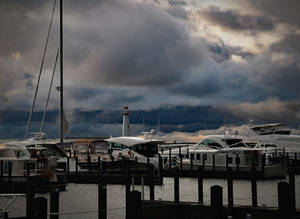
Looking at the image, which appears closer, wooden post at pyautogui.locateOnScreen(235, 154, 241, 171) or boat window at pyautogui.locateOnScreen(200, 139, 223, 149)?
wooden post at pyautogui.locateOnScreen(235, 154, 241, 171)

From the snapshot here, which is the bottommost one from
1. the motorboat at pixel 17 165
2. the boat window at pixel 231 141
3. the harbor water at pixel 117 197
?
Answer: the harbor water at pixel 117 197

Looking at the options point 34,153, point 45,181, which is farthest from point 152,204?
point 34,153

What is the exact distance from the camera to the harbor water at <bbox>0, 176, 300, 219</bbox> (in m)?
28.8

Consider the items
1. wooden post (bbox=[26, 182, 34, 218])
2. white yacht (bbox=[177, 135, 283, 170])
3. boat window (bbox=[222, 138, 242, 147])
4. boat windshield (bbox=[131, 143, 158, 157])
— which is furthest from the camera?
boat window (bbox=[222, 138, 242, 147])

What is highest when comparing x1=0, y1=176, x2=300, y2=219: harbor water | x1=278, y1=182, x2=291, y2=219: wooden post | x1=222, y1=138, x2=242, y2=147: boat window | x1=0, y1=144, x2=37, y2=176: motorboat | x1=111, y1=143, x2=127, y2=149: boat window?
x1=222, y1=138, x2=242, y2=147: boat window

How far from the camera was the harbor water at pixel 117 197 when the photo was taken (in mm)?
28766

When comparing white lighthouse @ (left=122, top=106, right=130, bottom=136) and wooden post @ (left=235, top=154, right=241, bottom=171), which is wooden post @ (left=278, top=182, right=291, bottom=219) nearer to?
wooden post @ (left=235, top=154, right=241, bottom=171)

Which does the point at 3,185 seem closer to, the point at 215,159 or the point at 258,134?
the point at 215,159

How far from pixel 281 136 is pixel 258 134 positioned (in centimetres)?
497

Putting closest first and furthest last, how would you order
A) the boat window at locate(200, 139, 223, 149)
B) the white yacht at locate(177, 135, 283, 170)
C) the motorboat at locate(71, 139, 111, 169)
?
the white yacht at locate(177, 135, 283, 170) → the motorboat at locate(71, 139, 111, 169) → the boat window at locate(200, 139, 223, 149)

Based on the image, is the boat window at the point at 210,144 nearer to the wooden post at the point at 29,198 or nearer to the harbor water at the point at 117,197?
the harbor water at the point at 117,197

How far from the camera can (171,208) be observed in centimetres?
1962

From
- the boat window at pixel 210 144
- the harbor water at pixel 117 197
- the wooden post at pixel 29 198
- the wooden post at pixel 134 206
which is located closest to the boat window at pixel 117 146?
the boat window at pixel 210 144

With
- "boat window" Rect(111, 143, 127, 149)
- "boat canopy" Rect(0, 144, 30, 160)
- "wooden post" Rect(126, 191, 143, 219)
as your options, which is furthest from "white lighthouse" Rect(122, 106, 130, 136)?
"wooden post" Rect(126, 191, 143, 219)
